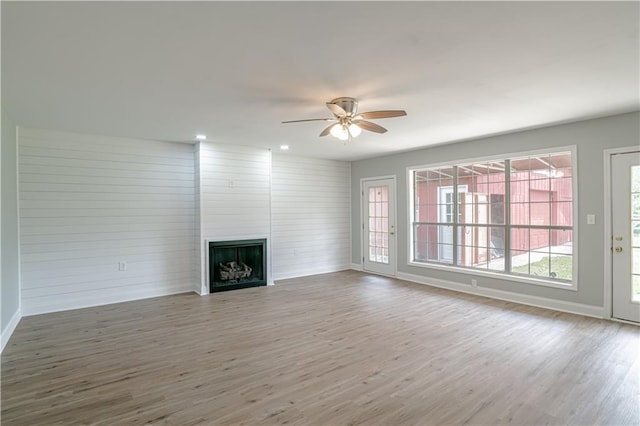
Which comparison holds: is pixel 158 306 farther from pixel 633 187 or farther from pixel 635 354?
pixel 633 187

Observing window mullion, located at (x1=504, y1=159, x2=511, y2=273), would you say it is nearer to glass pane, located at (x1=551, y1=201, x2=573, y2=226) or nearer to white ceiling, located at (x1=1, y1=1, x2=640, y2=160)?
glass pane, located at (x1=551, y1=201, x2=573, y2=226)

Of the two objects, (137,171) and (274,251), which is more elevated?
(137,171)

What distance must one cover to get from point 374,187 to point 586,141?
3.91 meters

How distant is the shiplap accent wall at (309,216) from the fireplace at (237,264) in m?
0.55

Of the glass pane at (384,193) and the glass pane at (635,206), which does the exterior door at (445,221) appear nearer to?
the glass pane at (384,193)

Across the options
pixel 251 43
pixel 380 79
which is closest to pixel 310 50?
pixel 251 43

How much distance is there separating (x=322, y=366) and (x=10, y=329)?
3.70 meters

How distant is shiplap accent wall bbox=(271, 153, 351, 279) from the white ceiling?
2777mm

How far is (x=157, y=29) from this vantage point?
2.19 metres

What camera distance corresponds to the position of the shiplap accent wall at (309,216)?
7.02m

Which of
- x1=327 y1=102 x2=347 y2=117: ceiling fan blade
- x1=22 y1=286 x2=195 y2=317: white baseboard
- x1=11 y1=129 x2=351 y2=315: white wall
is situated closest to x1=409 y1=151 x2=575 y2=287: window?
x1=11 y1=129 x2=351 y2=315: white wall

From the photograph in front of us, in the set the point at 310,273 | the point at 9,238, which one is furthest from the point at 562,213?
the point at 9,238

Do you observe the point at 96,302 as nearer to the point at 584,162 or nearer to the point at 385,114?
the point at 385,114

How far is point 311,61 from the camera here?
2.67 metres
